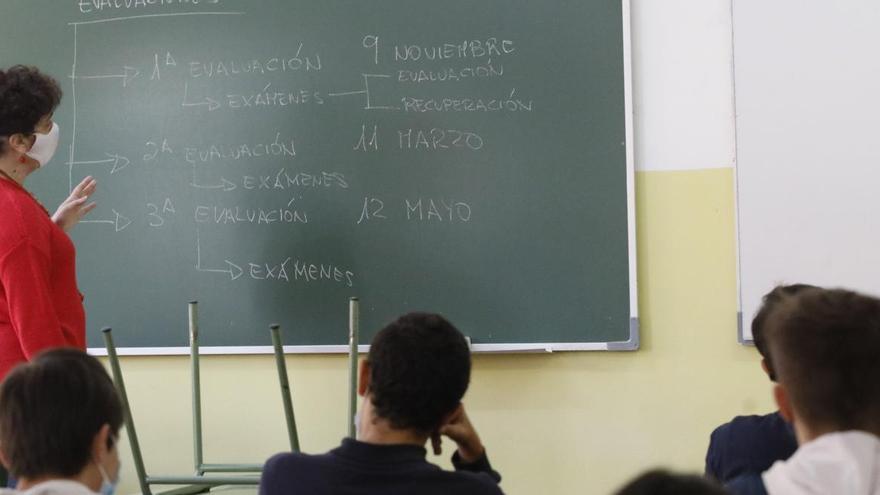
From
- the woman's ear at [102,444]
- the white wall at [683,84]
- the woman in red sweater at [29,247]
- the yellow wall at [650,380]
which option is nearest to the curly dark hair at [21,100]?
the woman in red sweater at [29,247]

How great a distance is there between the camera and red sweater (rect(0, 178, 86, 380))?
9.60 ft

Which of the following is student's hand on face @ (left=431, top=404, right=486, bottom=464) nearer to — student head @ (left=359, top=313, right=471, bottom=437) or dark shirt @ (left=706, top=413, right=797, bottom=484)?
student head @ (left=359, top=313, right=471, bottom=437)

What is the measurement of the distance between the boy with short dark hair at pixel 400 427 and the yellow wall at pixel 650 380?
152 cm

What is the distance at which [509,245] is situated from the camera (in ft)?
11.7

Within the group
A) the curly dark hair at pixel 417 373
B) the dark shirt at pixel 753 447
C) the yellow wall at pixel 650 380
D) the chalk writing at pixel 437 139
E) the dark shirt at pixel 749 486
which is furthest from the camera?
→ the chalk writing at pixel 437 139

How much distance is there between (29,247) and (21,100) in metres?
0.43

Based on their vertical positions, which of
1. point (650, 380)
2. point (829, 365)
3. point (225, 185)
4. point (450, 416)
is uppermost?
point (225, 185)

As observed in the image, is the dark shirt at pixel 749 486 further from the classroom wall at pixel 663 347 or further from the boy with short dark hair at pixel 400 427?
the classroom wall at pixel 663 347

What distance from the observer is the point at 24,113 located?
304cm

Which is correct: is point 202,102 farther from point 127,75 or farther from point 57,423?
point 57,423

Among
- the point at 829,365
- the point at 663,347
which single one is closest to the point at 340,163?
the point at 663,347

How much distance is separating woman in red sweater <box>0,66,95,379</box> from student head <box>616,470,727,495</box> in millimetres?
2320

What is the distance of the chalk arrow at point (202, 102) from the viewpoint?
3814 mm

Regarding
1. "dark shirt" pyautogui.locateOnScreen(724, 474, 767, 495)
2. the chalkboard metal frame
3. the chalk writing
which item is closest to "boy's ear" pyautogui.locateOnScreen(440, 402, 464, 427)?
"dark shirt" pyautogui.locateOnScreen(724, 474, 767, 495)
